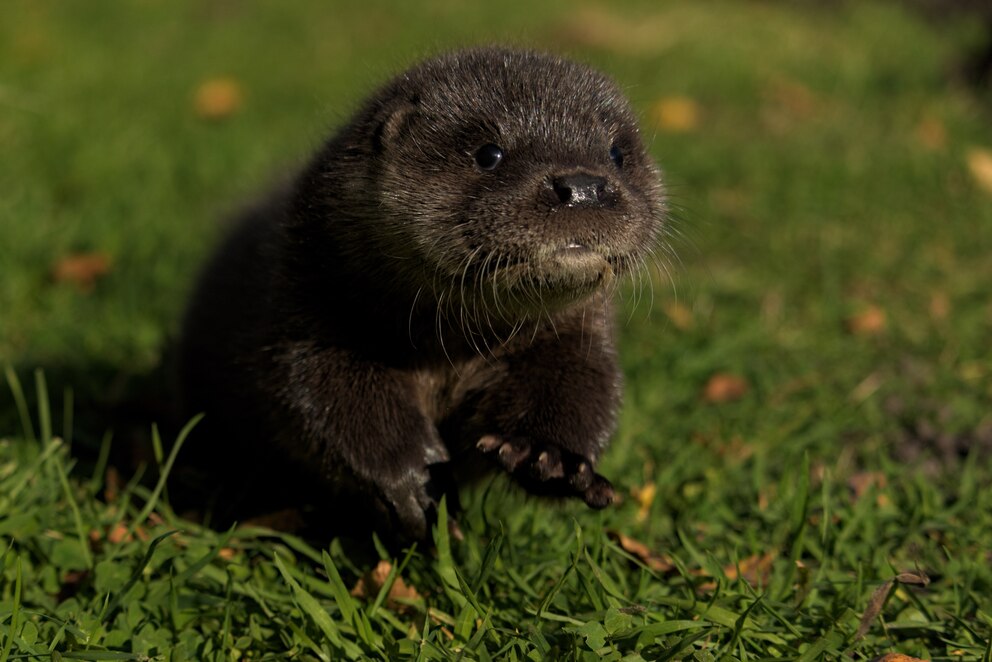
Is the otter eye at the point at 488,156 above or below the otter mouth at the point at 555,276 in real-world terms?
above

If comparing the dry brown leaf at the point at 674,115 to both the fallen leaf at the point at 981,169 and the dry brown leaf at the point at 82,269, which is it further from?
the dry brown leaf at the point at 82,269

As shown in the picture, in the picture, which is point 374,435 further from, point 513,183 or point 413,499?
point 513,183

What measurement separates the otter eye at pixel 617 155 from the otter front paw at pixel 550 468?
2.78 ft

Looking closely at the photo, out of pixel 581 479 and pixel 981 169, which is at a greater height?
pixel 581 479

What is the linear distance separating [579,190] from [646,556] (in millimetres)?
1166

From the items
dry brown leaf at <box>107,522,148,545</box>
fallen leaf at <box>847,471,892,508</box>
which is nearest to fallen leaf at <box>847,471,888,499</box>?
fallen leaf at <box>847,471,892,508</box>

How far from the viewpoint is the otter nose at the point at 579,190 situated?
9.23ft

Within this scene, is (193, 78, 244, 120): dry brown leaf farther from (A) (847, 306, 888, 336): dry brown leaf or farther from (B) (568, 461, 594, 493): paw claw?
(B) (568, 461, 594, 493): paw claw

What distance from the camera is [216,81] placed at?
844 cm

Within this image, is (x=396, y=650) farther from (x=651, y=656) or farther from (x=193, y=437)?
(x=193, y=437)

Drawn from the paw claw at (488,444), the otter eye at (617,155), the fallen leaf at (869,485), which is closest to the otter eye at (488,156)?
the otter eye at (617,155)

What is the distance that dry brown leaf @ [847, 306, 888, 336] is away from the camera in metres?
5.29

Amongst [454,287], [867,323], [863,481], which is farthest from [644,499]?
[867,323]

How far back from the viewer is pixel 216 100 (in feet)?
25.8
